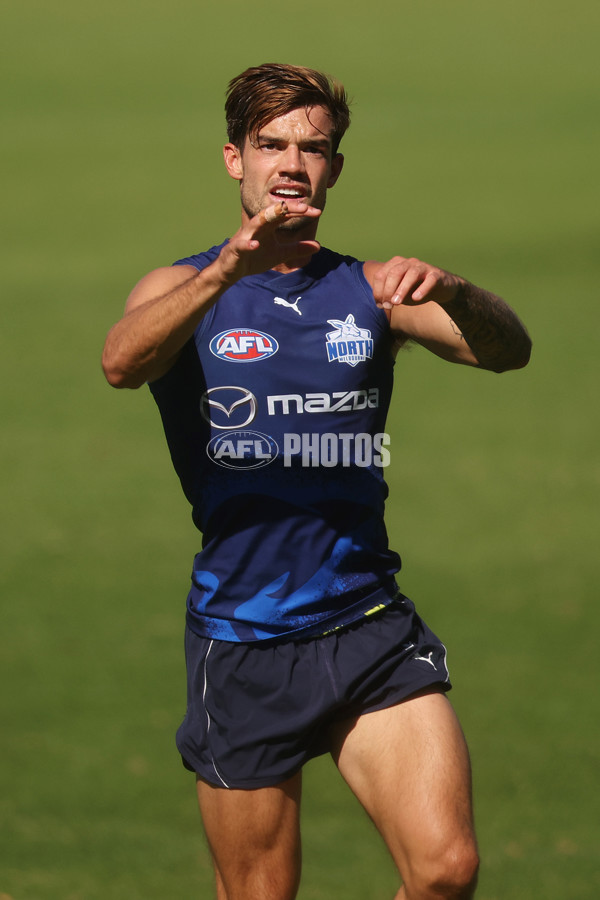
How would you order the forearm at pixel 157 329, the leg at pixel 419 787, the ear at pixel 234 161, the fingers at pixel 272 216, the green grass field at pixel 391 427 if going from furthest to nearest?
the green grass field at pixel 391 427 → the ear at pixel 234 161 → the leg at pixel 419 787 → the forearm at pixel 157 329 → the fingers at pixel 272 216

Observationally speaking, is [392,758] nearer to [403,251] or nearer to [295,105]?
[295,105]

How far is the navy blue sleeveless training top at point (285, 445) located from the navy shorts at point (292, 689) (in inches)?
2.3

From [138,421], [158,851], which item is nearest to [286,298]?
[158,851]

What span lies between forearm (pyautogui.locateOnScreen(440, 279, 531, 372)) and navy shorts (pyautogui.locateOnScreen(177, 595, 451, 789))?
868mm

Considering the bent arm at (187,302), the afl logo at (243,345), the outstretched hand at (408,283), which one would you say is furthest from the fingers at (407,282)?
the afl logo at (243,345)

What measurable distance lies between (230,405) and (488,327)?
0.82 m

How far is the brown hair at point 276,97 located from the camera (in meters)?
4.20

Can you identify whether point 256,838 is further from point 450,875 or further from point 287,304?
point 287,304

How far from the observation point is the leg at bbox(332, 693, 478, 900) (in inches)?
147

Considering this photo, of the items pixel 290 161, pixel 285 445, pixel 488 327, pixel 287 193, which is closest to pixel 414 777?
pixel 285 445

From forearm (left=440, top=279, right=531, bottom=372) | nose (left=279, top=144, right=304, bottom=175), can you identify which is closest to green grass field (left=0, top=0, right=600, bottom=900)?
forearm (left=440, top=279, right=531, bottom=372)

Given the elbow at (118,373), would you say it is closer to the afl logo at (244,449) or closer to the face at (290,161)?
the afl logo at (244,449)

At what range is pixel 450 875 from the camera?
371 centimetres

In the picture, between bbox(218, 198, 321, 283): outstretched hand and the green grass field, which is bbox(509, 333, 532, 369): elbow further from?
the green grass field
